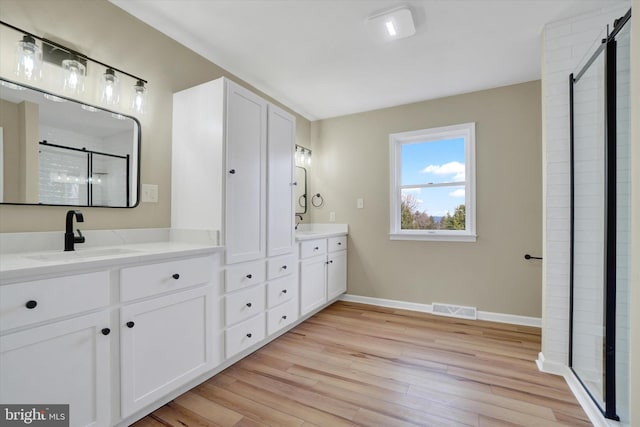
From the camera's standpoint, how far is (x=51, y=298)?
1156 mm

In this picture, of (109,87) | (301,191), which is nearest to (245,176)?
(109,87)

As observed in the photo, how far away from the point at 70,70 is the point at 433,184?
3.22 m

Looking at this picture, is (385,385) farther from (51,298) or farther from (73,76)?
(73,76)

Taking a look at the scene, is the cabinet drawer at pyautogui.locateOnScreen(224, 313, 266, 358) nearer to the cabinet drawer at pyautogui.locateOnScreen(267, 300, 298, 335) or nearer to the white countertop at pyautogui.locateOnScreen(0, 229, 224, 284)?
the cabinet drawer at pyautogui.locateOnScreen(267, 300, 298, 335)

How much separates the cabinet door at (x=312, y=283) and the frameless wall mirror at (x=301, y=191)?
0.82 meters

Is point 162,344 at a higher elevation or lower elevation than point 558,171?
lower

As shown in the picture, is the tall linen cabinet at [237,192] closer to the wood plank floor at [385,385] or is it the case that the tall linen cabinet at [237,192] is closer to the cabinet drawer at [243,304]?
the cabinet drawer at [243,304]

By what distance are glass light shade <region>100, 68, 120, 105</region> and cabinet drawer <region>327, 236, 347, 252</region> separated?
7.37 feet

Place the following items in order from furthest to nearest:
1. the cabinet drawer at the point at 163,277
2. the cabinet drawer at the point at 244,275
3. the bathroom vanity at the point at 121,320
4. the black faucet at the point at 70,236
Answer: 1. the cabinet drawer at the point at 244,275
2. the black faucet at the point at 70,236
3. the cabinet drawer at the point at 163,277
4. the bathroom vanity at the point at 121,320

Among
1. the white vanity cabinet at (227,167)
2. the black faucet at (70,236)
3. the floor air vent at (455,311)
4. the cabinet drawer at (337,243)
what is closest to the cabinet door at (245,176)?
the white vanity cabinet at (227,167)

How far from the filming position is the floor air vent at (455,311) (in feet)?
10.2

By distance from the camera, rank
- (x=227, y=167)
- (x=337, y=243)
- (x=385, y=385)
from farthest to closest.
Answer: (x=337, y=243), (x=227, y=167), (x=385, y=385)

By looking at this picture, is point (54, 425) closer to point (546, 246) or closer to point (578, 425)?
point (578, 425)

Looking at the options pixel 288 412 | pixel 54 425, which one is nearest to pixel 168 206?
pixel 54 425
